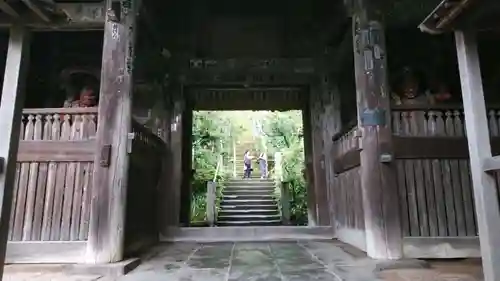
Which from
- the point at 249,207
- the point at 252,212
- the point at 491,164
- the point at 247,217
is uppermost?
the point at 491,164

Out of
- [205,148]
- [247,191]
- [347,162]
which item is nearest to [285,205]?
[247,191]

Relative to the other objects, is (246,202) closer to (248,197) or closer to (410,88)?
(248,197)

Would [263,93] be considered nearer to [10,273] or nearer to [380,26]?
[380,26]

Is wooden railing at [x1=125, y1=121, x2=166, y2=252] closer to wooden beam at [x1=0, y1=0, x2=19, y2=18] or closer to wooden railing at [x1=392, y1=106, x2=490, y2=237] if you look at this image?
wooden beam at [x1=0, y1=0, x2=19, y2=18]

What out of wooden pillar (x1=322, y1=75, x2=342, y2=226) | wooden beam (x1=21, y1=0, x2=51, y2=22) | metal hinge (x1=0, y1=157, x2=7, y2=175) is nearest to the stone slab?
metal hinge (x1=0, y1=157, x2=7, y2=175)

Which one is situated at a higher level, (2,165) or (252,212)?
(2,165)

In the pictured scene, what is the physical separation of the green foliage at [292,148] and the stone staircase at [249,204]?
63 centimetres

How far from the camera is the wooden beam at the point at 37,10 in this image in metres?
2.11

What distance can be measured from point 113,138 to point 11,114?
4.92 feet

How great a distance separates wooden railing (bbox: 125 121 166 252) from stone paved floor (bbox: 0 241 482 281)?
497 mm

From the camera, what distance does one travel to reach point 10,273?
3160 millimetres

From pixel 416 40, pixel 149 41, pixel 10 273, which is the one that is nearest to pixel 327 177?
pixel 416 40

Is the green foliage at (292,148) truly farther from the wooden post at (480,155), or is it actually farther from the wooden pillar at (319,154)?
the wooden post at (480,155)

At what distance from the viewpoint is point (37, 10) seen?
219cm
